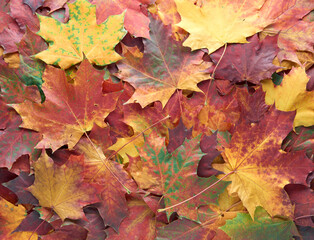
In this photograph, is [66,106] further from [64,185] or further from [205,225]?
[205,225]

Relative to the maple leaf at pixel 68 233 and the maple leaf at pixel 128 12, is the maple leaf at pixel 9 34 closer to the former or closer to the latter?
the maple leaf at pixel 128 12

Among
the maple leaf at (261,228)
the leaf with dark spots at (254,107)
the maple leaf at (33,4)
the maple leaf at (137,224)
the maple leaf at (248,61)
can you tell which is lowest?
the maple leaf at (137,224)

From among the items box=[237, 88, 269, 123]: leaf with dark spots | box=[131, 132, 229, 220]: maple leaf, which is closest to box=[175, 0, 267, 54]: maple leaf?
box=[237, 88, 269, 123]: leaf with dark spots

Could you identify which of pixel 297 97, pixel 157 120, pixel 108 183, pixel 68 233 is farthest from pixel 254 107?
pixel 68 233

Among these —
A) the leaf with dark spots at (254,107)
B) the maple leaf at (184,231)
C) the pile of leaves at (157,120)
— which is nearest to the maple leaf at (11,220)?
Result: the pile of leaves at (157,120)

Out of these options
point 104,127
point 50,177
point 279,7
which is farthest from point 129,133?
point 279,7

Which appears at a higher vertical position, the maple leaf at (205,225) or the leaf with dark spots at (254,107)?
the leaf with dark spots at (254,107)
